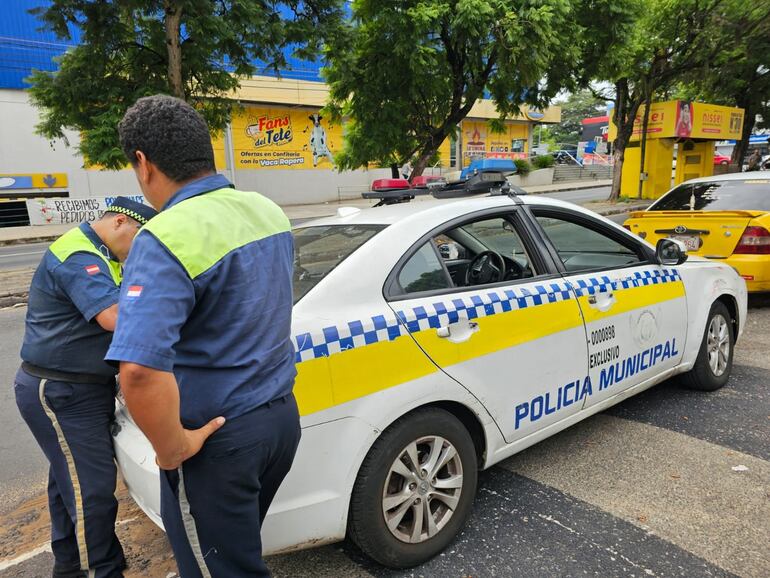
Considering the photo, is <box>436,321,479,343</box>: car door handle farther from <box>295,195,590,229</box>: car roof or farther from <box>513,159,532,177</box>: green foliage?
<box>513,159,532,177</box>: green foliage

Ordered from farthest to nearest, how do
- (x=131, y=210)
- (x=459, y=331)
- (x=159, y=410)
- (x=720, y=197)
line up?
1. (x=720, y=197)
2. (x=459, y=331)
3. (x=131, y=210)
4. (x=159, y=410)

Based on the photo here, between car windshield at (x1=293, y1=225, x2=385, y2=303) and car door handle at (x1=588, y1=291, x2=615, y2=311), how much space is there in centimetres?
128

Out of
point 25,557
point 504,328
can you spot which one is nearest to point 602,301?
point 504,328

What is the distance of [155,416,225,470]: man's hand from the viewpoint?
1.31m

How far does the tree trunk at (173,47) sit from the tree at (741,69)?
1573 cm

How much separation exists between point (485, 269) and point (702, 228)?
13.3ft

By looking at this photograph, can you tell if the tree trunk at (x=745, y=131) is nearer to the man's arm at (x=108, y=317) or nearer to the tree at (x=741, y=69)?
the tree at (x=741, y=69)

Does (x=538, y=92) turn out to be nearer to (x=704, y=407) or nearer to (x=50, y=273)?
(x=704, y=407)

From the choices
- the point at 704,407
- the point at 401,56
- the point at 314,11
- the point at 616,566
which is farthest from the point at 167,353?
the point at 314,11

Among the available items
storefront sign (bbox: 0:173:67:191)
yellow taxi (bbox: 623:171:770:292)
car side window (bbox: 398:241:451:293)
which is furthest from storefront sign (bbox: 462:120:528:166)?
car side window (bbox: 398:241:451:293)

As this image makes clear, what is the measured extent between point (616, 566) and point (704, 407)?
6.48 feet

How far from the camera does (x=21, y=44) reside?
73.2 ft

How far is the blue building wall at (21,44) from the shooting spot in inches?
864

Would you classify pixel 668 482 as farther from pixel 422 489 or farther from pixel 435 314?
pixel 435 314
